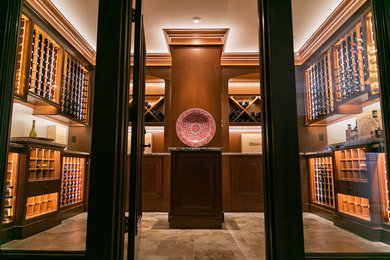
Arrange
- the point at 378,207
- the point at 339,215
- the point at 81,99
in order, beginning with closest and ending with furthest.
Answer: the point at 378,207, the point at 339,215, the point at 81,99

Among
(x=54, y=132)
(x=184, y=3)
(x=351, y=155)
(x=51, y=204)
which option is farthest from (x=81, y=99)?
(x=351, y=155)

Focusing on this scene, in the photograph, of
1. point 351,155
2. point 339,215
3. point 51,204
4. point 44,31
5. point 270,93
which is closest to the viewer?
point 270,93

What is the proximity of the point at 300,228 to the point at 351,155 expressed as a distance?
65.0 inches

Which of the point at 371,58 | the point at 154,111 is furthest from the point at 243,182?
the point at 371,58

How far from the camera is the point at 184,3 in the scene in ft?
11.4

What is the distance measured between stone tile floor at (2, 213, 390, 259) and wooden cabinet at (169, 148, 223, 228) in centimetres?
14

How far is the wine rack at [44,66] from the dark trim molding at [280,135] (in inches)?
116

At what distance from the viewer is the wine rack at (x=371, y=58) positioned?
66.0 inches

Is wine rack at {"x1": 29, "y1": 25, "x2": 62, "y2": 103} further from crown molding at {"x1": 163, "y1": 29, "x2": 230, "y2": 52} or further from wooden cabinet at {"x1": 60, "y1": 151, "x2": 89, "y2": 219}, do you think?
crown molding at {"x1": 163, "y1": 29, "x2": 230, "y2": 52}

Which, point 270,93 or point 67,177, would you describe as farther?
point 67,177

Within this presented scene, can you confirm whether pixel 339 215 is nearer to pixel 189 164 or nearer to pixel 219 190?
pixel 219 190

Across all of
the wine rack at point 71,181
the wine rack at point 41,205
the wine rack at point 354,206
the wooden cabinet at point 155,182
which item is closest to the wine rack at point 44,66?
the wine rack at point 71,181

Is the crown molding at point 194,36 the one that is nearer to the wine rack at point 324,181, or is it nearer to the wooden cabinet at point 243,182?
the wooden cabinet at point 243,182

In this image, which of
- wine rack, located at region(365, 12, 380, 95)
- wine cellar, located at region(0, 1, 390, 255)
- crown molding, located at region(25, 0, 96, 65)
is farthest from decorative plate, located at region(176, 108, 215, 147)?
wine rack, located at region(365, 12, 380, 95)
